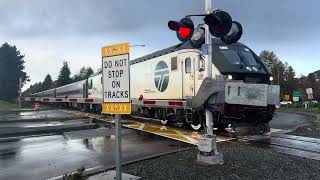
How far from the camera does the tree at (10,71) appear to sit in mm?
75188

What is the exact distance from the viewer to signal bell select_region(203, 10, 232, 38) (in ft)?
27.6

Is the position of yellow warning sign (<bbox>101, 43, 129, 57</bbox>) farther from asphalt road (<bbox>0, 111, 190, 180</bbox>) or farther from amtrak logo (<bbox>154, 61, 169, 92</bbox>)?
amtrak logo (<bbox>154, 61, 169, 92</bbox>)

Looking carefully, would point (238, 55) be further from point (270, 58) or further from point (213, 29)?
point (270, 58)

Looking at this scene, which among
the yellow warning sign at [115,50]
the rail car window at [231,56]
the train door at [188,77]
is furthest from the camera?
the train door at [188,77]

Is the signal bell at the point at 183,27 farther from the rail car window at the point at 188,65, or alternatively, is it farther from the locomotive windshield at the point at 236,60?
the rail car window at the point at 188,65

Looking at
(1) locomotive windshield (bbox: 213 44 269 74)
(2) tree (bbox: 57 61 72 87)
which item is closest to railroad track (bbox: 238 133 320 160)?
(1) locomotive windshield (bbox: 213 44 269 74)

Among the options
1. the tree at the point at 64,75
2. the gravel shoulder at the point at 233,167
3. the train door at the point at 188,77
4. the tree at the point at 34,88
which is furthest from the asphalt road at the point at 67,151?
the tree at the point at 34,88

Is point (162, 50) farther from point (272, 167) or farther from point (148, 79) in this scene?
point (272, 167)

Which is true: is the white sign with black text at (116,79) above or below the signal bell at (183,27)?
below

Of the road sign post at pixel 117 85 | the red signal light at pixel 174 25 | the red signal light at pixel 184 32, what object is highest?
the red signal light at pixel 174 25

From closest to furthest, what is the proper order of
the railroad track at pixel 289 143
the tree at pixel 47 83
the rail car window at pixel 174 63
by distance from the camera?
the railroad track at pixel 289 143
the rail car window at pixel 174 63
the tree at pixel 47 83

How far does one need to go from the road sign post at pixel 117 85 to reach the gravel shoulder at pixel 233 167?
1670 mm

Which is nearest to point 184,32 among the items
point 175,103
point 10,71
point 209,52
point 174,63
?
point 209,52

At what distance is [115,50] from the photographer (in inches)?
250
